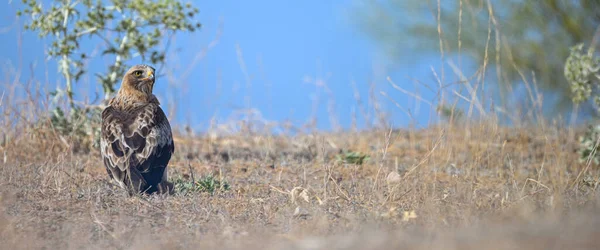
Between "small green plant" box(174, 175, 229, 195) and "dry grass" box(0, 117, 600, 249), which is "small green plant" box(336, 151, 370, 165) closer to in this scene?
"dry grass" box(0, 117, 600, 249)

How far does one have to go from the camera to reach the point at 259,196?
6.54 meters

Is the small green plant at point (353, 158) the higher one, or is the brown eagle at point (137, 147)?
the brown eagle at point (137, 147)

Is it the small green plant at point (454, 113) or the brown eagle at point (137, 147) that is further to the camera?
the small green plant at point (454, 113)

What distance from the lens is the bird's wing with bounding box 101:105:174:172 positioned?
6348 mm

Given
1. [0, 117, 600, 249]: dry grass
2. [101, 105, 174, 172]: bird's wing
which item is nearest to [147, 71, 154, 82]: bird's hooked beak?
[101, 105, 174, 172]: bird's wing

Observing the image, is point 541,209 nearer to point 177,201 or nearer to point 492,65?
point 177,201

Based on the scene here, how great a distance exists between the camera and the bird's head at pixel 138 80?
718cm

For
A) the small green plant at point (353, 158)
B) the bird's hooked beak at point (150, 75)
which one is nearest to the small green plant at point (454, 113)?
the small green plant at point (353, 158)

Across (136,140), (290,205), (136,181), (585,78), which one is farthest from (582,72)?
(136,181)

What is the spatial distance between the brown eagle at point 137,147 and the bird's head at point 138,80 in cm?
20

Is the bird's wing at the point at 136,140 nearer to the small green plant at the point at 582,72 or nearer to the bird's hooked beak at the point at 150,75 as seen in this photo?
the bird's hooked beak at the point at 150,75

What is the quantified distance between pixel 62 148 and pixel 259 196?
11.8 ft

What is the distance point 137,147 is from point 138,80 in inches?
40.1

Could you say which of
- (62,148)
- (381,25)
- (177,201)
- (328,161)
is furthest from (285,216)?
(381,25)
